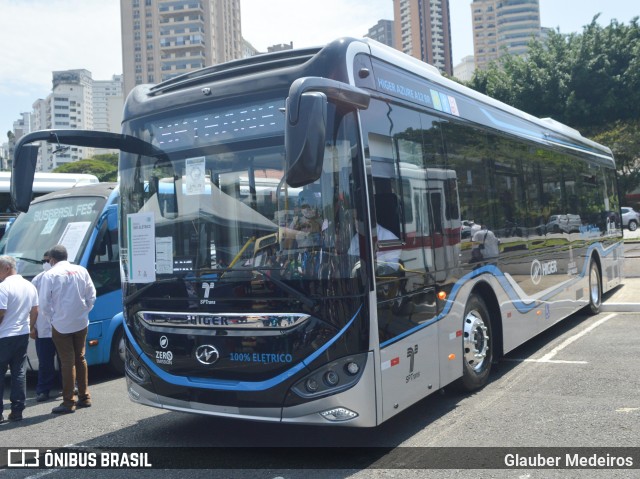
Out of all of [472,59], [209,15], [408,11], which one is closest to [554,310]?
[209,15]

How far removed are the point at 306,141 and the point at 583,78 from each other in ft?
80.1

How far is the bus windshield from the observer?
30.3ft

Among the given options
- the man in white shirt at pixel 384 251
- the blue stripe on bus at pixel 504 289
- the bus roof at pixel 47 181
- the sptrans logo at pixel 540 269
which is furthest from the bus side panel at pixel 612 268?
the bus roof at pixel 47 181

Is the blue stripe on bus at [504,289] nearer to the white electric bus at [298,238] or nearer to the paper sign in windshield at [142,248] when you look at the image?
the white electric bus at [298,238]

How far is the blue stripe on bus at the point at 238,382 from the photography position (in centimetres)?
481

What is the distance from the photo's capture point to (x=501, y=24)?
7111 inches

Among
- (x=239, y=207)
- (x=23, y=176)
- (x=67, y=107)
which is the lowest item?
(x=239, y=207)

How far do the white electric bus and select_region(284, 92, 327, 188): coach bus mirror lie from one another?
13mm

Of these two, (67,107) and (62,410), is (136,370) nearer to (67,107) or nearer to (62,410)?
(62,410)

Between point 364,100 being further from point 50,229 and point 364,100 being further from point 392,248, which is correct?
point 50,229

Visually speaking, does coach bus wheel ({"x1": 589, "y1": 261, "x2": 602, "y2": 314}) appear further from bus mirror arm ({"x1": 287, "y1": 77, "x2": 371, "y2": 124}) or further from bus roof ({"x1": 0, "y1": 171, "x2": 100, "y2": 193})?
bus roof ({"x1": 0, "y1": 171, "x2": 100, "y2": 193})

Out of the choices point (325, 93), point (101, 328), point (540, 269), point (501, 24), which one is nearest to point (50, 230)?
point (101, 328)

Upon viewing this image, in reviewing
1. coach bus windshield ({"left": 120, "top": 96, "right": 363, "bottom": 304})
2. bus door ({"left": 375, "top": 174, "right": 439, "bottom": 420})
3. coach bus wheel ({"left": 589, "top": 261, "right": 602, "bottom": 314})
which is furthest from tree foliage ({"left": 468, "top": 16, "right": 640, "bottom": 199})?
coach bus windshield ({"left": 120, "top": 96, "right": 363, "bottom": 304})

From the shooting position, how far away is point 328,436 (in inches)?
230
